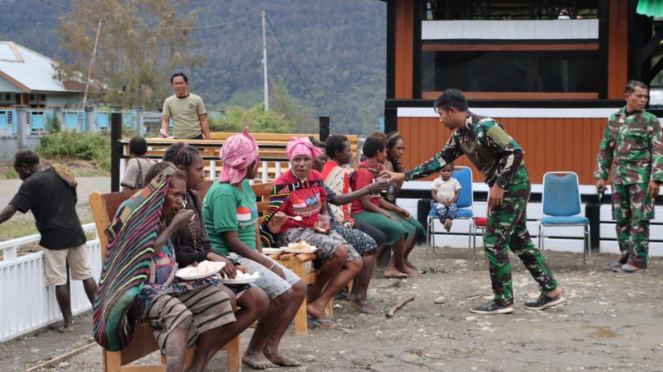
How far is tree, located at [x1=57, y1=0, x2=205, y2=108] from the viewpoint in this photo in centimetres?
5866

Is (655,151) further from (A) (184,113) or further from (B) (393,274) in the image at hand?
(A) (184,113)

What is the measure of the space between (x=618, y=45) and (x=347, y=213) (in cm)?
472

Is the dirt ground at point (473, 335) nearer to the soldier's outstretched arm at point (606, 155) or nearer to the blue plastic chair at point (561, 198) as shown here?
the blue plastic chair at point (561, 198)

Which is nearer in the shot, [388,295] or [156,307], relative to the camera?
[156,307]

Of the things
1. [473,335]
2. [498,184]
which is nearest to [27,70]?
[498,184]

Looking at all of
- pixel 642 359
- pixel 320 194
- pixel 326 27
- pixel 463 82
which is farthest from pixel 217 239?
pixel 326 27

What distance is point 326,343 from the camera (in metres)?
7.32

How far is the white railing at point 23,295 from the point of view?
28.2 feet

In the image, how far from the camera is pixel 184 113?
13.2 metres

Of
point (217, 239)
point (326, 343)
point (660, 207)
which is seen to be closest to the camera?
point (217, 239)

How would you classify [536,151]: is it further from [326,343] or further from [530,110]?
[326,343]

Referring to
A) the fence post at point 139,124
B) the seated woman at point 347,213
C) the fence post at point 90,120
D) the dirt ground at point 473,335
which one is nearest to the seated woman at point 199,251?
the dirt ground at point 473,335

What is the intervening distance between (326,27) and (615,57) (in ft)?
304

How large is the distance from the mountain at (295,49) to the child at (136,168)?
59904mm
